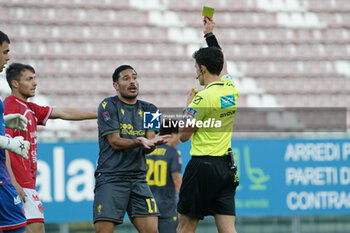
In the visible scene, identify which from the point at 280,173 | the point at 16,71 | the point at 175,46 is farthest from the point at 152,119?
the point at 175,46

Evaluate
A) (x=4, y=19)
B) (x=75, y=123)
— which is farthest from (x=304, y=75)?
(x=4, y=19)

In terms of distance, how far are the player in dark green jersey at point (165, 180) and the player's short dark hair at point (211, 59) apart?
8.19 feet

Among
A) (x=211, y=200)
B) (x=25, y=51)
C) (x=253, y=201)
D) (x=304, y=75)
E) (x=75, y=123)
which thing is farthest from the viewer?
(x=304, y=75)

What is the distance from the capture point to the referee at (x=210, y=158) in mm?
6434

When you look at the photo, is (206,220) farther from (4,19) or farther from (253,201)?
(4,19)

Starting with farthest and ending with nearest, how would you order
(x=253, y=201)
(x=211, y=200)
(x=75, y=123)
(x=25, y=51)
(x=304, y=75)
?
(x=304, y=75), (x=25, y=51), (x=75, y=123), (x=253, y=201), (x=211, y=200)

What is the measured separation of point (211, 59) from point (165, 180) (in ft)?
9.27

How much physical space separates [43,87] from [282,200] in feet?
25.6

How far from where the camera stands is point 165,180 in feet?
29.2

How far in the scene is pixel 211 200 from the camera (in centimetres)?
649

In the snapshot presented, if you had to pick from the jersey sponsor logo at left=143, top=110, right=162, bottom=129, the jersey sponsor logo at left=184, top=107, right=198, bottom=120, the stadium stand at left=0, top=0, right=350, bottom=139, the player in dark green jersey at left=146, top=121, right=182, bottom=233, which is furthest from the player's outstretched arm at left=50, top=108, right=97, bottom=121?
the stadium stand at left=0, top=0, right=350, bottom=139

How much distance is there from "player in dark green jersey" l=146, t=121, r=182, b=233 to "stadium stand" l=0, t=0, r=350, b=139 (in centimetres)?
865

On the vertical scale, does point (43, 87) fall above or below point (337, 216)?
above

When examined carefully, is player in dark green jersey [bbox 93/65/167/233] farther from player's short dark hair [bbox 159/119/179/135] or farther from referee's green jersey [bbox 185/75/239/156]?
player's short dark hair [bbox 159/119/179/135]
